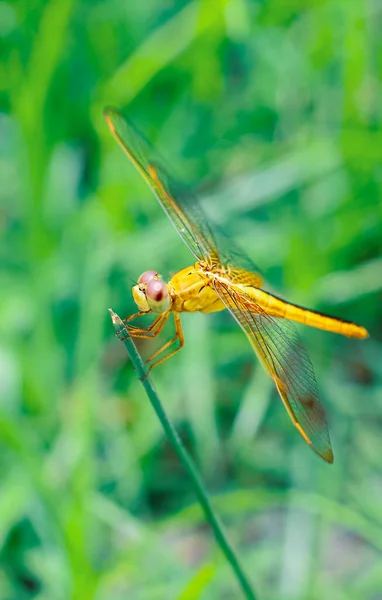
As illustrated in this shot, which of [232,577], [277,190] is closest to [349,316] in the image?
[277,190]

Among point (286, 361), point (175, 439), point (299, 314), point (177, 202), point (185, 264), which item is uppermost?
point (185, 264)

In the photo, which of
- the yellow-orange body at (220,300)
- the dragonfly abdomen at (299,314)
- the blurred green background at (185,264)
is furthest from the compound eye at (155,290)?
the blurred green background at (185,264)

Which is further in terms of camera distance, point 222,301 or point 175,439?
point 222,301

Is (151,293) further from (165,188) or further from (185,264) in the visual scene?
(185,264)

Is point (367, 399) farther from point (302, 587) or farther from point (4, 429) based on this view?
point (4, 429)

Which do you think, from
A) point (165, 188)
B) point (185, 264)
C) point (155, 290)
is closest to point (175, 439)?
point (155, 290)

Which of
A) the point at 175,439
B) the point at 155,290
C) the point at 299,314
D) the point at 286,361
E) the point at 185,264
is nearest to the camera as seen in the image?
the point at 175,439
